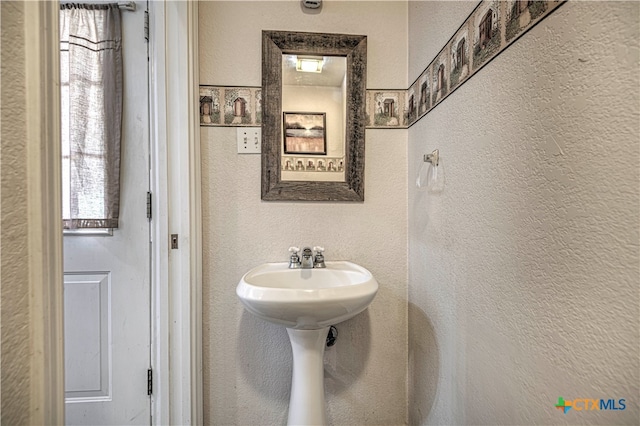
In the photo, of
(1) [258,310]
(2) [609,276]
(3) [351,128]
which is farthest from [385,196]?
(2) [609,276]

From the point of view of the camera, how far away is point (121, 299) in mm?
1176

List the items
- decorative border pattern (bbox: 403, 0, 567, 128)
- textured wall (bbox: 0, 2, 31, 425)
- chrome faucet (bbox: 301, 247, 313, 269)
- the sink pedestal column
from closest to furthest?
textured wall (bbox: 0, 2, 31, 425), decorative border pattern (bbox: 403, 0, 567, 128), the sink pedestal column, chrome faucet (bbox: 301, 247, 313, 269)

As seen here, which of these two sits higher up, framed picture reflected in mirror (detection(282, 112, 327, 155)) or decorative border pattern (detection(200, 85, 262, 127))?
decorative border pattern (detection(200, 85, 262, 127))

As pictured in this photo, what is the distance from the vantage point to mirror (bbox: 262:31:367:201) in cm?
122

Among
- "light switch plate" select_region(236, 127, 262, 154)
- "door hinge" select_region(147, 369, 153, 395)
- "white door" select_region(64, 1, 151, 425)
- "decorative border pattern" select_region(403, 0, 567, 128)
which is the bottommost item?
"door hinge" select_region(147, 369, 153, 395)

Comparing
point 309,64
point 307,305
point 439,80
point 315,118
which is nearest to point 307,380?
point 307,305

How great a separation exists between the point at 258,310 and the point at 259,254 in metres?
0.39

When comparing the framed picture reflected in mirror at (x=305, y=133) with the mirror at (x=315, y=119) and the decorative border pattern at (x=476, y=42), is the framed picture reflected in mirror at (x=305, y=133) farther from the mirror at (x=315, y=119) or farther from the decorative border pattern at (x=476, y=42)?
the decorative border pattern at (x=476, y=42)

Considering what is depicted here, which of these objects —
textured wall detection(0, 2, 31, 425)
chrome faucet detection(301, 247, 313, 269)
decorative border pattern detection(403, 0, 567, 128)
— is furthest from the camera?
chrome faucet detection(301, 247, 313, 269)

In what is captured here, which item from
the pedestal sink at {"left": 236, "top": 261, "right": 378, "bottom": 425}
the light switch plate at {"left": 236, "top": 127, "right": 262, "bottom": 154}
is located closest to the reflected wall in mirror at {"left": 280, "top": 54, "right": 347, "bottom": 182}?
the light switch plate at {"left": 236, "top": 127, "right": 262, "bottom": 154}

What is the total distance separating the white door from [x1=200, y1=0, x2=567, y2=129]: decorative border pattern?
1.00ft

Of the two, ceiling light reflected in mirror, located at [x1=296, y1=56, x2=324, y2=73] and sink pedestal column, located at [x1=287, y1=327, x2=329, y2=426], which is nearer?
sink pedestal column, located at [x1=287, y1=327, x2=329, y2=426]

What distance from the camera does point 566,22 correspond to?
0.49 meters

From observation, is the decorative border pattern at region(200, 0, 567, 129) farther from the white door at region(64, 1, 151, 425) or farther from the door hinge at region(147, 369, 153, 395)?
the door hinge at region(147, 369, 153, 395)
